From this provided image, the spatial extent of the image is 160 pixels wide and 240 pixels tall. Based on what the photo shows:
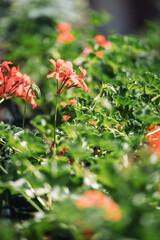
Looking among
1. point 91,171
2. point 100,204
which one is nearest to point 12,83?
point 91,171

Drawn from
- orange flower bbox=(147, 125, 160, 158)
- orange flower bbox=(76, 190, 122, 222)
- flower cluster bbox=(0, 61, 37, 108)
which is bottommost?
orange flower bbox=(76, 190, 122, 222)

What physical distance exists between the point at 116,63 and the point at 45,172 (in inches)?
31.1

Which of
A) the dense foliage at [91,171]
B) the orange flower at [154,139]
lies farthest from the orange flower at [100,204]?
the orange flower at [154,139]

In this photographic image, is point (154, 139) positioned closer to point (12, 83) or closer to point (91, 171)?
point (91, 171)

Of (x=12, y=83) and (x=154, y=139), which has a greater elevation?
(x=12, y=83)

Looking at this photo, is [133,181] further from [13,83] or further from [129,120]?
[13,83]

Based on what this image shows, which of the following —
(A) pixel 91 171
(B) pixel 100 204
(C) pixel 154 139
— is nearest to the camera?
(B) pixel 100 204

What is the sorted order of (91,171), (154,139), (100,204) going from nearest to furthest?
(100,204) → (91,171) → (154,139)

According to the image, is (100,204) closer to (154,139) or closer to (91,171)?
(91,171)

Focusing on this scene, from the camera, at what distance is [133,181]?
0.53 meters

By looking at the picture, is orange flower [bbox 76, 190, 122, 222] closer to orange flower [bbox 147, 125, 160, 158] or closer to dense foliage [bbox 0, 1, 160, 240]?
dense foliage [bbox 0, 1, 160, 240]

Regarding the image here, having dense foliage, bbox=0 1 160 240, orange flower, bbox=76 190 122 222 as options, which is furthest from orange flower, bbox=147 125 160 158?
orange flower, bbox=76 190 122 222

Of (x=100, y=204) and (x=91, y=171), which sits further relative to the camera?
(x=91, y=171)

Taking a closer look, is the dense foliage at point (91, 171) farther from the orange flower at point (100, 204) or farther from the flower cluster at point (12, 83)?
the flower cluster at point (12, 83)
